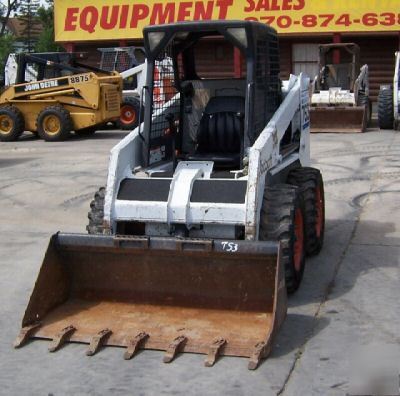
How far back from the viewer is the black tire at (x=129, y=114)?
808 inches

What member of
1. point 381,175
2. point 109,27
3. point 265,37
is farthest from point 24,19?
point 265,37

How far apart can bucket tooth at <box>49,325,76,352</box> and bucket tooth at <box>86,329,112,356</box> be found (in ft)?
0.69

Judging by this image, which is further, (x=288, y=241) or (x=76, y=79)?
(x=76, y=79)

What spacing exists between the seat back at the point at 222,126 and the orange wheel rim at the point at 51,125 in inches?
483

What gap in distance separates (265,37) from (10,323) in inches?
129

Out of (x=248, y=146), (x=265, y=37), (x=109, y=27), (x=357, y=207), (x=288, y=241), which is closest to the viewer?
(x=288, y=241)

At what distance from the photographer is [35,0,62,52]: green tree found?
4275 cm

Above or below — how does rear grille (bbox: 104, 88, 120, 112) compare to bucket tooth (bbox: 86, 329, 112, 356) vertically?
above

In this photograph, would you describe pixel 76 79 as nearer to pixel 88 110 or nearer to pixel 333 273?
pixel 88 110

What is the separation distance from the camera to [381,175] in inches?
467

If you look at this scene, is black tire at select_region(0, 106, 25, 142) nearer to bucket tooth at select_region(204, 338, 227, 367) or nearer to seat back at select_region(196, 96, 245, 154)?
seat back at select_region(196, 96, 245, 154)

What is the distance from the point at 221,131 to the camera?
668cm

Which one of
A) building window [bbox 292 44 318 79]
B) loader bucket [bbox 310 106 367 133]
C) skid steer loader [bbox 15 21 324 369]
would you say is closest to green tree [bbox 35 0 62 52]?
building window [bbox 292 44 318 79]

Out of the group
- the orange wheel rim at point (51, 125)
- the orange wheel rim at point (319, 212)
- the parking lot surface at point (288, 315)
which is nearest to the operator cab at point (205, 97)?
the orange wheel rim at point (319, 212)
